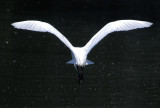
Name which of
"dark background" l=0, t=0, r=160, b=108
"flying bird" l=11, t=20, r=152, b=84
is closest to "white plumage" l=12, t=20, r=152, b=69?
"flying bird" l=11, t=20, r=152, b=84

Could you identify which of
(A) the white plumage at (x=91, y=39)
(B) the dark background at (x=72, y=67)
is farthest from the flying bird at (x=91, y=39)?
(B) the dark background at (x=72, y=67)

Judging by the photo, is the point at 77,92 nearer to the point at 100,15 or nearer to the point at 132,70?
the point at 132,70

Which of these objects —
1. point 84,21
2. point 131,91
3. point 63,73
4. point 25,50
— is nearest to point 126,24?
point 131,91

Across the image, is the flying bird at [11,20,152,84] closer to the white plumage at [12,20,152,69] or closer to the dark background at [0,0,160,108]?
the white plumage at [12,20,152,69]

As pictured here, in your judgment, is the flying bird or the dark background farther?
the dark background

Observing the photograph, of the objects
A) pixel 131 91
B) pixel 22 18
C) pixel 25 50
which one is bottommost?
pixel 131 91

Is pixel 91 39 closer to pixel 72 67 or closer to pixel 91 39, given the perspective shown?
pixel 91 39

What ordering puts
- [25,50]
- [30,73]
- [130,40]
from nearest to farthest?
[30,73]
[25,50]
[130,40]
